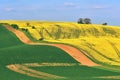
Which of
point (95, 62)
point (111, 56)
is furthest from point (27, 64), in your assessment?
point (111, 56)

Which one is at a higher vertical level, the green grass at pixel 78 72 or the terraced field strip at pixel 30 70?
the terraced field strip at pixel 30 70

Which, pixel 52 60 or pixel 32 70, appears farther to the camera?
pixel 52 60

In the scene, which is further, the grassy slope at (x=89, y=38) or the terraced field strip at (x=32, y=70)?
the grassy slope at (x=89, y=38)

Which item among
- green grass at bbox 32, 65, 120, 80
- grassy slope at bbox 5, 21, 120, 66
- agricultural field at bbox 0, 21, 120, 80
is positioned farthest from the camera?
grassy slope at bbox 5, 21, 120, 66

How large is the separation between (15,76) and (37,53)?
14354mm

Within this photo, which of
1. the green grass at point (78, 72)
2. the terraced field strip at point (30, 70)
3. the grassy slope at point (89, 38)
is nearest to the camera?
the terraced field strip at point (30, 70)

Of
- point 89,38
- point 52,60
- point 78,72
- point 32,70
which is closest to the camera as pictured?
point 32,70

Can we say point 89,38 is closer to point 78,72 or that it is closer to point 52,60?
point 52,60

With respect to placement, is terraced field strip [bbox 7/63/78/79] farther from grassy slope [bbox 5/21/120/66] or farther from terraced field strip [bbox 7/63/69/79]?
grassy slope [bbox 5/21/120/66]

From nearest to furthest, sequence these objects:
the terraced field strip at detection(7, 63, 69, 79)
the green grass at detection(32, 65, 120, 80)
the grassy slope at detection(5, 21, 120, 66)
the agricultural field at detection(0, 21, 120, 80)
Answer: the terraced field strip at detection(7, 63, 69, 79), the agricultural field at detection(0, 21, 120, 80), the green grass at detection(32, 65, 120, 80), the grassy slope at detection(5, 21, 120, 66)

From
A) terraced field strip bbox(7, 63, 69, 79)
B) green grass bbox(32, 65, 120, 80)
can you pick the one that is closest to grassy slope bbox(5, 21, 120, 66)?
green grass bbox(32, 65, 120, 80)

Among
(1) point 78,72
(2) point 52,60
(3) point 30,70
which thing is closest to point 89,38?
(2) point 52,60

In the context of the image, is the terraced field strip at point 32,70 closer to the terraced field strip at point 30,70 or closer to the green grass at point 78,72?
the terraced field strip at point 30,70

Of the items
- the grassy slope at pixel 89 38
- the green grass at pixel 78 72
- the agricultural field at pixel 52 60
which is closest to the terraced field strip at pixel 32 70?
the agricultural field at pixel 52 60
